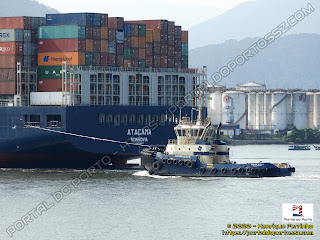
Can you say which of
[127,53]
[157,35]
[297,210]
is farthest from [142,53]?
[297,210]

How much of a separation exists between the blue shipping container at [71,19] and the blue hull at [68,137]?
722cm

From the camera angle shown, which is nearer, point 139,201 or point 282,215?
point 282,215

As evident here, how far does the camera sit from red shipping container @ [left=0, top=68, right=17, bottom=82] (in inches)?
2403

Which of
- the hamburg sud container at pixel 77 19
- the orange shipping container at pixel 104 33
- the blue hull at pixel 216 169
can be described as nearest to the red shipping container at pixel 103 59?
the orange shipping container at pixel 104 33

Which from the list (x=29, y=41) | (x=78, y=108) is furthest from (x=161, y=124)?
(x=29, y=41)

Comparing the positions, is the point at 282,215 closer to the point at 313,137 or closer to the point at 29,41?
the point at 29,41

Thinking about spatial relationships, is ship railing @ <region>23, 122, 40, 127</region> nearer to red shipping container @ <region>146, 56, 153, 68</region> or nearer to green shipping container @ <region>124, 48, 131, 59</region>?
green shipping container @ <region>124, 48, 131, 59</region>

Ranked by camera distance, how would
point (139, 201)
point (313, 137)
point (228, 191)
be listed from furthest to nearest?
point (313, 137) < point (228, 191) < point (139, 201)

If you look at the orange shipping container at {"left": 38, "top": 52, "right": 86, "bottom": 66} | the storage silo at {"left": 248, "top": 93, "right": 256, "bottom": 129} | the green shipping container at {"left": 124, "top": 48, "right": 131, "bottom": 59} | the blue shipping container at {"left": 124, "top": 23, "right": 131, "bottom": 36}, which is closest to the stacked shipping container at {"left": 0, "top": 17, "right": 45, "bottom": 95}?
the orange shipping container at {"left": 38, "top": 52, "right": 86, "bottom": 66}

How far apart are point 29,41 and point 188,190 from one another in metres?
23.2

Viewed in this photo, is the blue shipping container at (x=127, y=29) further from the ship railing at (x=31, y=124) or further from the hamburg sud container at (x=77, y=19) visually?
the ship railing at (x=31, y=124)

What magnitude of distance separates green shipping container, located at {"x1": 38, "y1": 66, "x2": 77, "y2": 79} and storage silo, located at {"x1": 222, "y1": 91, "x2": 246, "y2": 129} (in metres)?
127

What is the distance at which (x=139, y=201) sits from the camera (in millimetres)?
42125

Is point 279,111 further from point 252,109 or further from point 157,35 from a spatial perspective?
point 157,35
